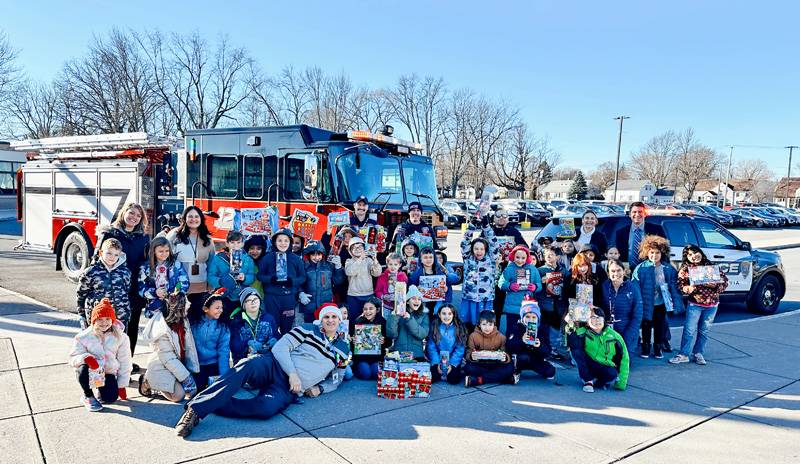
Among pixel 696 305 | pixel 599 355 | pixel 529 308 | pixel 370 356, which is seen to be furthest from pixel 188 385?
pixel 696 305

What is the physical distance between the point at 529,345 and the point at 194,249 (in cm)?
381

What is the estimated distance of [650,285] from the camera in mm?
6234

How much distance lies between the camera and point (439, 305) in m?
5.93

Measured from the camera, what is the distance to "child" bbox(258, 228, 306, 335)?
5.80m

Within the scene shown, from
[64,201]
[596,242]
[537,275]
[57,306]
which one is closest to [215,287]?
[537,275]

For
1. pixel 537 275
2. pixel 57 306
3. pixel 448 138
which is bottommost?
pixel 57 306

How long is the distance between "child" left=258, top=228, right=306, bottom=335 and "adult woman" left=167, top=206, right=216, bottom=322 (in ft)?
2.12

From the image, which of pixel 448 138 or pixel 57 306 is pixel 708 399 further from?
pixel 448 138

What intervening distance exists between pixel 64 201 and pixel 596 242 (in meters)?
10.1

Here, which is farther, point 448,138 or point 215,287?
point 448,138

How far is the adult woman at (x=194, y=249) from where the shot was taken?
566 cm

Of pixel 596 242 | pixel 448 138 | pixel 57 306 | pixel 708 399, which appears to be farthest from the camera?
pixel 448 138

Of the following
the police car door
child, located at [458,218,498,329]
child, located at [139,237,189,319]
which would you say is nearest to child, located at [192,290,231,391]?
child, located at [139,237,189,319]

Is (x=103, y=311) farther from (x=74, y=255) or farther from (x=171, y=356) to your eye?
(x=74, y=255)
